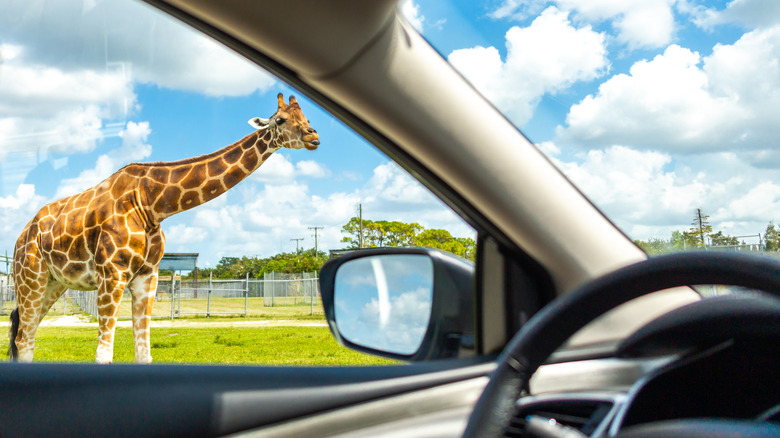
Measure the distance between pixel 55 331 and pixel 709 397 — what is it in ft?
20.4

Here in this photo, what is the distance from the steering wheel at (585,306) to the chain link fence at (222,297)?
521 cm

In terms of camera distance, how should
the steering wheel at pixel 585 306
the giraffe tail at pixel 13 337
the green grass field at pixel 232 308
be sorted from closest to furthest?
the steering wheel at pixel 585 306, the giraffe tail at pixel 13 337, the green grass field at pixel 232 308

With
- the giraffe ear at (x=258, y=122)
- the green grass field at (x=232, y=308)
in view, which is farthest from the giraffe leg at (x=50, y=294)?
the green grass field at (x=232, y=308)

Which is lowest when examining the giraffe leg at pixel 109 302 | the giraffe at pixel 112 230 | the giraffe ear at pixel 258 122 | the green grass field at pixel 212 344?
the green grass field at pixel 212 344

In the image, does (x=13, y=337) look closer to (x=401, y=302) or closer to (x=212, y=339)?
(x=212, y=339)

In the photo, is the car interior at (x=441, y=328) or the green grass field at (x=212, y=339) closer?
the car interior at (x=441, y=328)

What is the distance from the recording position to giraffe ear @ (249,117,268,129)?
2843 mm

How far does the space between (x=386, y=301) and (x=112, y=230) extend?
3.29 metres

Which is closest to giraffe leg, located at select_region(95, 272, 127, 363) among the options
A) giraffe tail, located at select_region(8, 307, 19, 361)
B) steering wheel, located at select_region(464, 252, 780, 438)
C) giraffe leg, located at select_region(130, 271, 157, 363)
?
→ giraffe leg, located at select_region(130, 271, 157, 363)

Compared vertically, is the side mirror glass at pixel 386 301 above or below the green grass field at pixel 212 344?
above

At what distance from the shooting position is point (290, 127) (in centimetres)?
326

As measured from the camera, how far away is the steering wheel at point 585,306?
0.40 metres

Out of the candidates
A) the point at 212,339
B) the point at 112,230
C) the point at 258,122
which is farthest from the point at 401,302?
the point at 212,339

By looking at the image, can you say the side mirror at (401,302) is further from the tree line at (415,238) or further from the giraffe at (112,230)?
the giraffe at (112,230)
